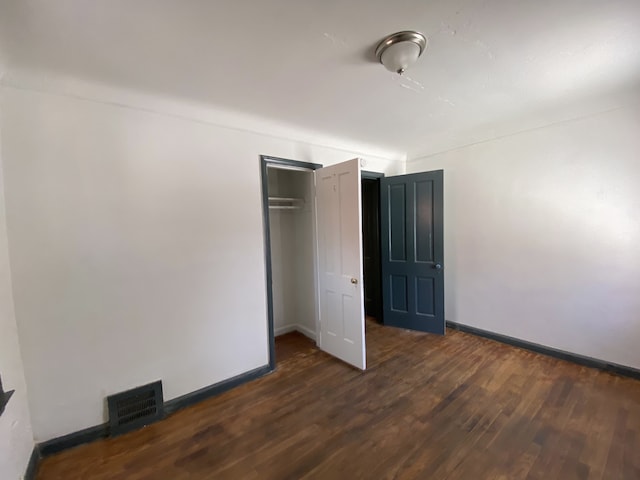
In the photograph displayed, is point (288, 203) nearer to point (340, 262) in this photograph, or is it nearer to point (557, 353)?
point (340, 262)

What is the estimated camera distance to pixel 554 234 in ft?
9.02

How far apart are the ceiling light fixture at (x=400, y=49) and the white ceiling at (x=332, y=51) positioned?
0.06m

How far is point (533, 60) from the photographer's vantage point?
1780 mm

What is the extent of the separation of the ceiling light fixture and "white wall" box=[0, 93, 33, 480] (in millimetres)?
2448

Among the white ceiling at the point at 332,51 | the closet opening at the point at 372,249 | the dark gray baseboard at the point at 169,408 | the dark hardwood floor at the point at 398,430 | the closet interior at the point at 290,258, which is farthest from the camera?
the closet opening at the point at 372,249

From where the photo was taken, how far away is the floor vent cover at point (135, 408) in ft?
6.28

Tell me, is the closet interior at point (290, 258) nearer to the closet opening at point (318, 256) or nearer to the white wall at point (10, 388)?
the closet opening at point (318, 256)

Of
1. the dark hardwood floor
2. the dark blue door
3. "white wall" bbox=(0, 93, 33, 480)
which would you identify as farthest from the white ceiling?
Result: the dark hardwood floor

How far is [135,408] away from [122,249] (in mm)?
1219

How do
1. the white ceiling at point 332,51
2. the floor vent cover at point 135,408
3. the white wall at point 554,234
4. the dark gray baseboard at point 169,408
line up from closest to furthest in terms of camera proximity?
1. the white ceiling at point 332,51
2. the dark gray baseboard at point 169,408
3. the floor vent cover at point 135,408
4. the white wall at point 554,234

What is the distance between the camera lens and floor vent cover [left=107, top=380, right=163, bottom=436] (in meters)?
1.91

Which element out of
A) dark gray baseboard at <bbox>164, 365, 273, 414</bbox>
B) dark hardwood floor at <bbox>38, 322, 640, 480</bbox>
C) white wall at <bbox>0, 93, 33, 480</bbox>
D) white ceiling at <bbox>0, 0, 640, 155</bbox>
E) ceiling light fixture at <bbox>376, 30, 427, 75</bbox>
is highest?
white ceiling at <bbox>0, 0, 640, 155</bbox>

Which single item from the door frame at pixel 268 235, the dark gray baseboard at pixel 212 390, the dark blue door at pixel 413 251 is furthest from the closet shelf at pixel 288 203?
the dark gray baseboard at pixel 212 390

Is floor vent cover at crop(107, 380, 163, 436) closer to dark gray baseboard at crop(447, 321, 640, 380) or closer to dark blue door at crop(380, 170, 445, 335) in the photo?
dark blue door at crop(380, 170, 445, 335)
